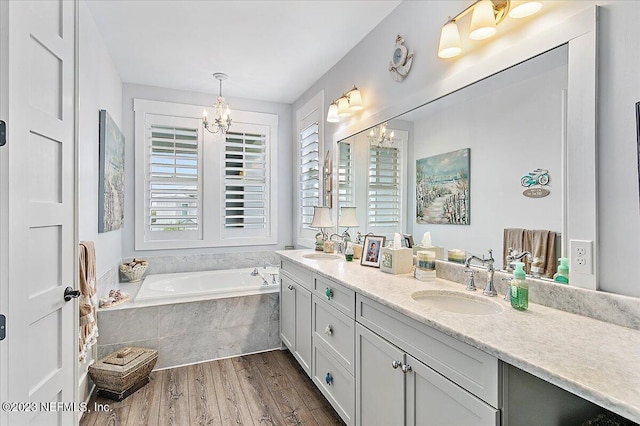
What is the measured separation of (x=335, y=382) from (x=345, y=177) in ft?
5.44

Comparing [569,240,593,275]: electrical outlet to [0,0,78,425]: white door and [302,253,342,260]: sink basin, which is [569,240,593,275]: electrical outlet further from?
[0,0,78,425]: white door

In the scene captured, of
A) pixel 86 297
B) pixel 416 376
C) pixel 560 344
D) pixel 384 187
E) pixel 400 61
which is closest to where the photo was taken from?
pixel 560 344

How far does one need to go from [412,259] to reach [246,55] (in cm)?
229

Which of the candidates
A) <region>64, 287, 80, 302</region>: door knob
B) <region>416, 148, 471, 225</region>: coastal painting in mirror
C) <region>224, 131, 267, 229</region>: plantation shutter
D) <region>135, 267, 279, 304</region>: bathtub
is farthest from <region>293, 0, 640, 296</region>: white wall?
<region>224, 131, 267, 229</region>: plantation shutter

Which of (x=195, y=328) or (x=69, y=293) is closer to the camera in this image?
(x=69, y=293)

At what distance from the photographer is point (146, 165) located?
12.2 feet

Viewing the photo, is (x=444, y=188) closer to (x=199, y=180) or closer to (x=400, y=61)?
(x=400, y=61)

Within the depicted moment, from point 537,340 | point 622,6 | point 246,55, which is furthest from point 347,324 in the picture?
point 246,55

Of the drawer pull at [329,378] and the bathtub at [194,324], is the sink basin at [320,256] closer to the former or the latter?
the bathtub at [194,324]

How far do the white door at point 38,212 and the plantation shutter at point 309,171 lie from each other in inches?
92.7

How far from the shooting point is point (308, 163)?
3811 millimetres

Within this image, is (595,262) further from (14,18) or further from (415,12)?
(14,18)

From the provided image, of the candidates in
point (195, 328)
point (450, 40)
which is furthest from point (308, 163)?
point (450, 40)

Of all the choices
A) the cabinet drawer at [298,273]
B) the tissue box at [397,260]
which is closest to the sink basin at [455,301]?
the tissue box at [397,260]
